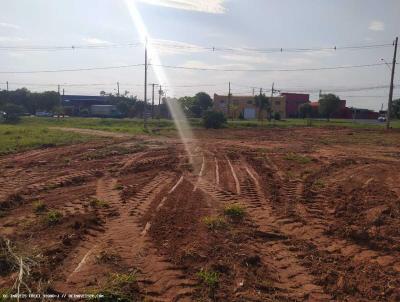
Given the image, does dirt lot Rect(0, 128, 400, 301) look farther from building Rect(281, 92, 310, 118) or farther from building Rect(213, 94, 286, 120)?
building Rect(281, 92, 310, 118)

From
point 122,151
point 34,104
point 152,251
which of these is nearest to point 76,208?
point 152,251

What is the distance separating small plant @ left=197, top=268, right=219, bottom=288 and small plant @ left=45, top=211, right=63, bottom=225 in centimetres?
310

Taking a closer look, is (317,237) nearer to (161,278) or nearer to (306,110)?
(161,278)

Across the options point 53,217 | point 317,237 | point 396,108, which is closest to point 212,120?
point 53,217

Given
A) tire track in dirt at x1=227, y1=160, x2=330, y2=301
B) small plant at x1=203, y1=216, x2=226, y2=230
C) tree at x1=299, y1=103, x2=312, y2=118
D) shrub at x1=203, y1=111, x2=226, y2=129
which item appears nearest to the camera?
tire track in dirt at x1=227, y1=160, x2=330, y2=301

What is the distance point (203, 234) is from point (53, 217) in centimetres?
259

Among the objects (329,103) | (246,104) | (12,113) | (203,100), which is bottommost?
(12,113)

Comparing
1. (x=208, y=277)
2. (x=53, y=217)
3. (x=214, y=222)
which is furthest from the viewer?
(x=53, y=217)

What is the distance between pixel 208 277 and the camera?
5.20 meters

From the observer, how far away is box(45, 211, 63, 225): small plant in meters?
7.36

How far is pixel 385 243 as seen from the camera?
6.61 meters

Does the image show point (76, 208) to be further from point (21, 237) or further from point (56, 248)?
point (56, 248)

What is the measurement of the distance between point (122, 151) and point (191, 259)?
45.2 ft

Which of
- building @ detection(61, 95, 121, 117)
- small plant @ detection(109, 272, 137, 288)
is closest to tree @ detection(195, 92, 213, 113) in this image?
building @ detection(61, 95, 121, 117)
